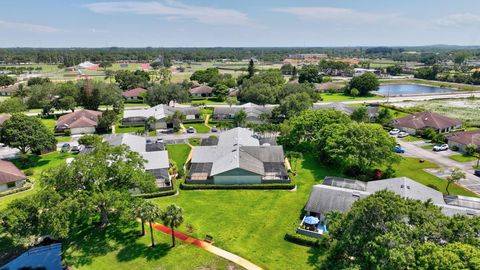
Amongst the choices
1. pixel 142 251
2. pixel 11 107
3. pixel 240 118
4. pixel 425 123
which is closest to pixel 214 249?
pixel 142 251

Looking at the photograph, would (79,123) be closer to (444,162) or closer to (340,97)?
(444,162)

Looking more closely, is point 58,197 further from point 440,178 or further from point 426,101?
point 426,101

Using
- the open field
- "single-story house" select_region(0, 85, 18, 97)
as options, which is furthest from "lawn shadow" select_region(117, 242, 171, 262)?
"single-story house" select_region(0, 85, 18, 97)

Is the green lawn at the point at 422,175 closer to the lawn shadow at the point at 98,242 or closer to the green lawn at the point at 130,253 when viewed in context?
the green lawn at the point at 130,253

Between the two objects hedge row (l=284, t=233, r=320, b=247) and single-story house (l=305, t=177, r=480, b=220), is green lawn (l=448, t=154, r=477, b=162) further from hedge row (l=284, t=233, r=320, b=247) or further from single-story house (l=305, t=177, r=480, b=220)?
hedge row (l=284, t=233, r=320, b=247)

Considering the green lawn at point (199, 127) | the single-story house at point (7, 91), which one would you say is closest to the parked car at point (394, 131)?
the green lawn at point (199, 127)

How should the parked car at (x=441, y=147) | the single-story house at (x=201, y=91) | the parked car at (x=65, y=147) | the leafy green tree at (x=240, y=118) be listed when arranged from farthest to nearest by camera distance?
the single-story house at (x=201, y=91) → the leafy green tree at (x=240, y=118) → the parked car at (x=65, y=147) → the parked car at (x=441, y=147)
